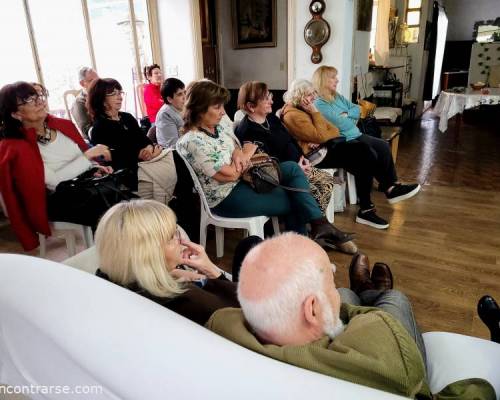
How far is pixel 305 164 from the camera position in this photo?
2.76 m

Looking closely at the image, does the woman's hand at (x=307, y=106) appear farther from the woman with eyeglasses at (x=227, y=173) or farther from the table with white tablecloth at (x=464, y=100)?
the table with white tablecloth at (x=464, y=100)

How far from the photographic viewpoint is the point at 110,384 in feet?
2.43

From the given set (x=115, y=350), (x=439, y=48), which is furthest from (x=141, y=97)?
(x=439, y=48)

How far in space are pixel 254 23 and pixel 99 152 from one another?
15.4 feet

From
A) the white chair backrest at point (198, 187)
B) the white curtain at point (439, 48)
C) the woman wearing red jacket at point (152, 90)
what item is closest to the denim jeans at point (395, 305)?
the white chair backrest at point (198, 187)

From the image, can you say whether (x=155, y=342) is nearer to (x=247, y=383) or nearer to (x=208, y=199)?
(x=247, y=383)

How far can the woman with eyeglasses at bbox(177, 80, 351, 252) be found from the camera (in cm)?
216

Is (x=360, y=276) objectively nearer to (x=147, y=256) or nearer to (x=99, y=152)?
(x=147, y=256)

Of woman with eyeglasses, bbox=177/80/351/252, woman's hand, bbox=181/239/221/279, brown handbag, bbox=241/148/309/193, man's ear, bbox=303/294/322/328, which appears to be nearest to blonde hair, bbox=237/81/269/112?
woman with eyeglasses, bbox=177/80/351/252

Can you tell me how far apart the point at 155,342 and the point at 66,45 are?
444 centimetres

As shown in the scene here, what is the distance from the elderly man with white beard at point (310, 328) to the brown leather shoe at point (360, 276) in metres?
0.87

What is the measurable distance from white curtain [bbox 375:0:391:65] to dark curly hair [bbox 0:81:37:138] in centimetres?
588

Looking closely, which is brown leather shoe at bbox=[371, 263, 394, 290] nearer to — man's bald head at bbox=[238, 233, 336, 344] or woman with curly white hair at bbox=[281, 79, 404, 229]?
man's bald head at bbox=[238, 233, 336, 344]

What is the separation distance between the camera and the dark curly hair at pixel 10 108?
6.66ft
